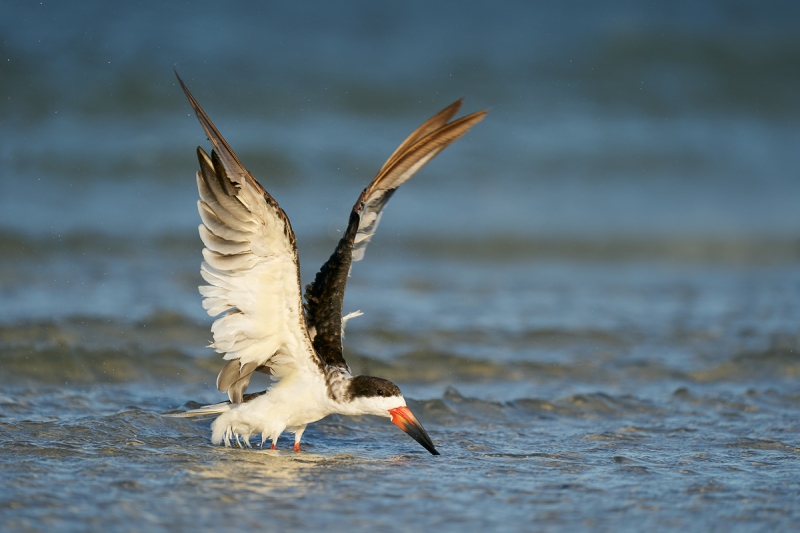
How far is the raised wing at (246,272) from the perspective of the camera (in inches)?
188

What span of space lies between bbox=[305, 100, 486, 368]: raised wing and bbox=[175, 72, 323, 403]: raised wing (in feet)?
1.09

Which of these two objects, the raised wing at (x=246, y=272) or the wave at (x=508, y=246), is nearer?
the raised wing at (x=246, y=272)

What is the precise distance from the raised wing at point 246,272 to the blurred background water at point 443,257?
1.90 feet

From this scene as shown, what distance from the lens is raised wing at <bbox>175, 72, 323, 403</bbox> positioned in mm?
4770

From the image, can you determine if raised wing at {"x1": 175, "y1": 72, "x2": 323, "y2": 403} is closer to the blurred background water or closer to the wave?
the blurred background water

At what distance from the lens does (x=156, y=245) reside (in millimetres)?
10477

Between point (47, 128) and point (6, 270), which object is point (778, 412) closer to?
point (6, 270)

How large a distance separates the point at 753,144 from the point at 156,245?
11.3 m

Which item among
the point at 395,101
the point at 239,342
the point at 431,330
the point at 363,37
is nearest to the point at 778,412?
the point at 431,330

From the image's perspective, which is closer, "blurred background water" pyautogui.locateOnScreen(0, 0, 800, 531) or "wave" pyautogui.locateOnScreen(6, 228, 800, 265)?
"blurred background water" pyautogui.locateOnScreen(0, 0, 800, 531)

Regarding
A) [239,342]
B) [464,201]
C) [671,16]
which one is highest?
[671,16]

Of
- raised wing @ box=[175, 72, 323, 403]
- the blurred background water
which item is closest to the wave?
the blurred background water

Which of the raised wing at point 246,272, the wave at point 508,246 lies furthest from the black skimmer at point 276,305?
the wave at point 508,246

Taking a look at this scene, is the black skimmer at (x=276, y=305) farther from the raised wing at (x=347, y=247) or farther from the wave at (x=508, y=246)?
the wave at (x=508, y=246)
